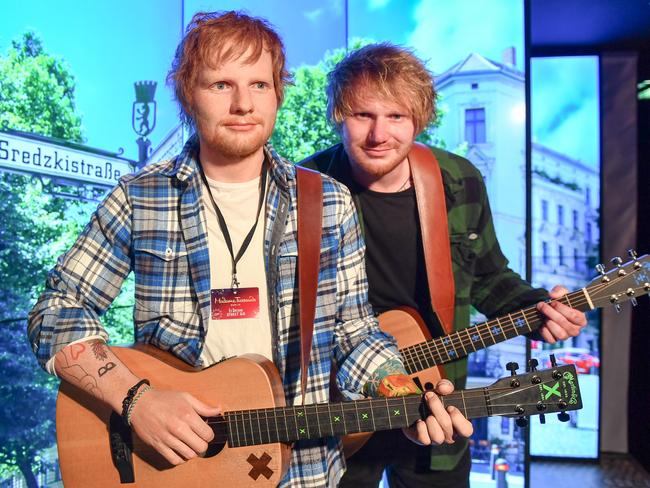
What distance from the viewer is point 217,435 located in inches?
65.1

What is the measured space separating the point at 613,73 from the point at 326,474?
15.8ft

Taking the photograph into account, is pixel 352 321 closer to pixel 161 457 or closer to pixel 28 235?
pixel 161 457

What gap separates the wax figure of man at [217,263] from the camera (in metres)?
1.66

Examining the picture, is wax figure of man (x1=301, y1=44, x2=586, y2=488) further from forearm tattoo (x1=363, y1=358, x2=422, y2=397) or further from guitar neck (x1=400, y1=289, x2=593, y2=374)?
forearm tattoo (x1=363, y1=358, x2=422, y2=397)

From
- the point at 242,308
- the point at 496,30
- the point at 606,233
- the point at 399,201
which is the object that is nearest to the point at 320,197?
the point at 242,308

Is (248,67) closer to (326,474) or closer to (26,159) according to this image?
(326,474)

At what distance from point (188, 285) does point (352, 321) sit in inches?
19.2

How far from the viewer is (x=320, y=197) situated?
180 cm

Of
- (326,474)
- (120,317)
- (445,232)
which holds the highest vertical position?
(445,232)

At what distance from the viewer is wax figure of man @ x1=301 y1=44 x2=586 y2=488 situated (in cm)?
219

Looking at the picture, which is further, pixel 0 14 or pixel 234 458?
pixel 0 14

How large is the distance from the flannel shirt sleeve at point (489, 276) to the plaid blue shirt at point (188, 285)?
759mm

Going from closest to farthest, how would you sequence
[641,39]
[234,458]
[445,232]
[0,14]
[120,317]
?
[234,458]
[445,232]
[0,14]
[120,317]
[641,39]

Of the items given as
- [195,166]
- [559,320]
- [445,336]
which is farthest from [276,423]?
[559,320]
